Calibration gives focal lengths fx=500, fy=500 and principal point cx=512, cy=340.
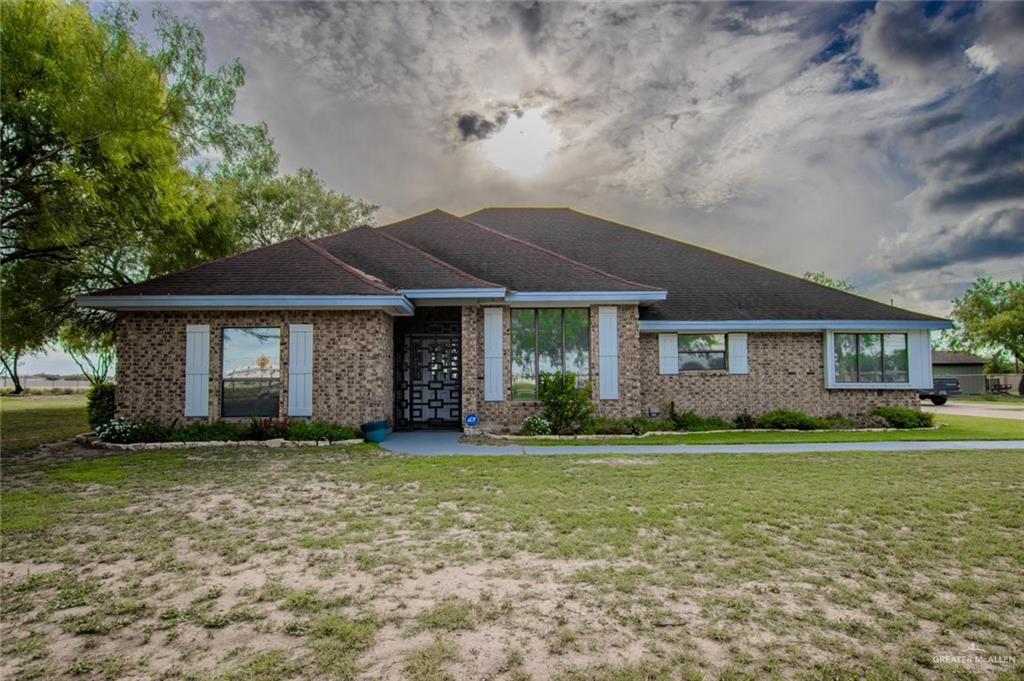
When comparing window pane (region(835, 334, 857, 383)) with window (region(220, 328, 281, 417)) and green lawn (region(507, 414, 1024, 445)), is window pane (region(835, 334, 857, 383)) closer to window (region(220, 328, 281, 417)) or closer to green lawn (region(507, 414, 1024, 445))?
green lawn (region(507, 414, 1024, 445))

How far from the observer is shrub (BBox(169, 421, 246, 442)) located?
10.9 m

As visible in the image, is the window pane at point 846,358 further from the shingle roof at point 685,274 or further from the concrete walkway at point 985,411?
the concrete walkway at point 985,411

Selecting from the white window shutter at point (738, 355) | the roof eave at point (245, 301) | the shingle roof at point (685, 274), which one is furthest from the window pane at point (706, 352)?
the roof eave at point (245, 301)

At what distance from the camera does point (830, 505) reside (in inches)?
239

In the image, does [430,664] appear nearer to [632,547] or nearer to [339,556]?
[339,556]

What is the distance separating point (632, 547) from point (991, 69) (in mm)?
14955

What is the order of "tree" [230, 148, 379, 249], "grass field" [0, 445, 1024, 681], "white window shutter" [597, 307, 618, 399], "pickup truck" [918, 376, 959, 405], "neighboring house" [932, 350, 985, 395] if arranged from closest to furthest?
"grass field" [0, 445, 1024, 681]
"white window shutter" [597, 307, 618, 399]
"pickup truck" [918, 376, 959, 405]
"tree" [230, 148, 379, 249]
"neighboring house" [932, 350, 985, 395]

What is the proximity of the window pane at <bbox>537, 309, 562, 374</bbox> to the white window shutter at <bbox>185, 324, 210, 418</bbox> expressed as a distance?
314 inches

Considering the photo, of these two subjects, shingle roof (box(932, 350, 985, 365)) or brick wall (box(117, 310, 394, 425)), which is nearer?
brick wall (box(117, 310, 394, 425))

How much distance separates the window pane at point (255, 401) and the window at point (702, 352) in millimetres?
10901

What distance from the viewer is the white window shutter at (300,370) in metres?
11.6

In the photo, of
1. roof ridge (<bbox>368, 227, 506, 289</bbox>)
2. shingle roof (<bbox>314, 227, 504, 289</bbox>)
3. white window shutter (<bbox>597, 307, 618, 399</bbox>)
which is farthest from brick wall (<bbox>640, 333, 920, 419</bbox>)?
shingle roof (<bbox>314, 227, 504, 289</bbox>)

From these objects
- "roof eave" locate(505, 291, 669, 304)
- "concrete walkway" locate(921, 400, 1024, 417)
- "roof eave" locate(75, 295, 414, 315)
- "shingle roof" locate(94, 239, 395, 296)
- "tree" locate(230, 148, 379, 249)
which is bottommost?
"concrete walkway" locate(921, 400, 1024, 417)

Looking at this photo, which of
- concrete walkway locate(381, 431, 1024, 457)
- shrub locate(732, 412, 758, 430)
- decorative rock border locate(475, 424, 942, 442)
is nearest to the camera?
concrete walkway locate(381, 431, 1024, 457)
